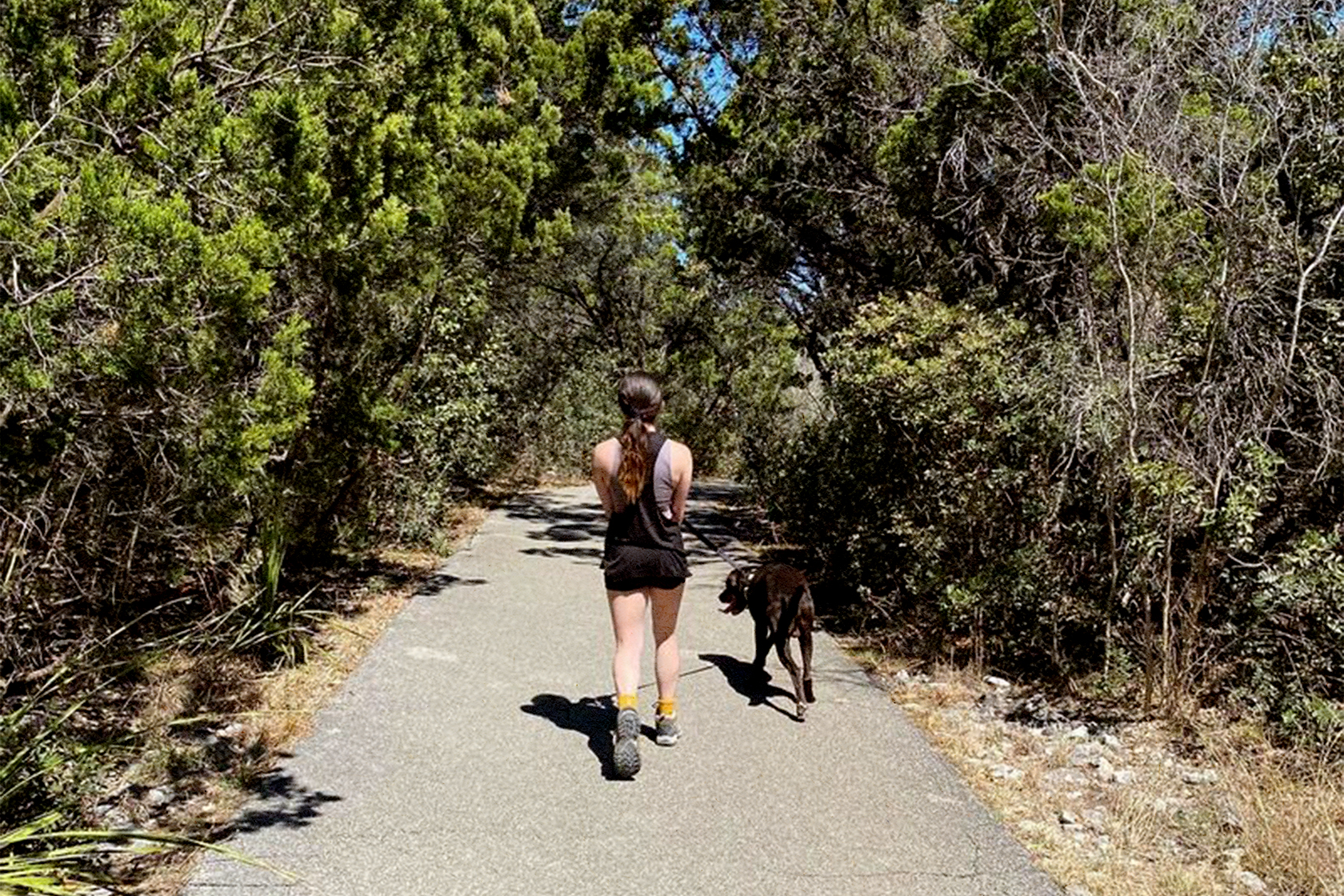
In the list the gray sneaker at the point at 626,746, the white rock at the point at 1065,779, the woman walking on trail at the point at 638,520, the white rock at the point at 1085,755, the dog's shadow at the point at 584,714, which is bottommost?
the white rock at the point at 1065,779

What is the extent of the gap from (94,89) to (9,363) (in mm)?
1261

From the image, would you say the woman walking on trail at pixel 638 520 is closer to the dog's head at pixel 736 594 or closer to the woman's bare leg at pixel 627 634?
the woman's bare leg at pixel 627 634

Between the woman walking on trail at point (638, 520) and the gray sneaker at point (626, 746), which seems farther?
the woman walking on trail at point (638, 520)

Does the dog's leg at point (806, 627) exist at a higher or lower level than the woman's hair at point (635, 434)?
lower

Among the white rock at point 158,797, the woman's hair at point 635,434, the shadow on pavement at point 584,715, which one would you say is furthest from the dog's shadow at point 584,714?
the white rock at point 158,797

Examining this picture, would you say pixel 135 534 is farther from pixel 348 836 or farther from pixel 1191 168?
pixel 1191 168

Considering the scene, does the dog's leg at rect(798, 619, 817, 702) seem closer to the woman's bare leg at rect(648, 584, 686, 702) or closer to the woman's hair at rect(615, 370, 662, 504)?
the woman's bare leg at rect(648, 584, 686, 702)

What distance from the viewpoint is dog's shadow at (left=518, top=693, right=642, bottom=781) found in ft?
19.8

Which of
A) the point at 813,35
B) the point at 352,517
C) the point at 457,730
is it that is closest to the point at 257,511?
the point at 457,730

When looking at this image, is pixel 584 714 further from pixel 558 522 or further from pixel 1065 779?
pixel 558 522

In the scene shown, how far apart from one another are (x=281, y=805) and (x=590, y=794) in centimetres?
137

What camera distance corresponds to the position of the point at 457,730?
612 centimetres

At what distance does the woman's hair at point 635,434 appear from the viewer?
554 centimetres

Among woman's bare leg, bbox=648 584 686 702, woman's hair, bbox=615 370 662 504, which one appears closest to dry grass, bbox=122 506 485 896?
woman's bare leg, bbox=648 584 686 702
